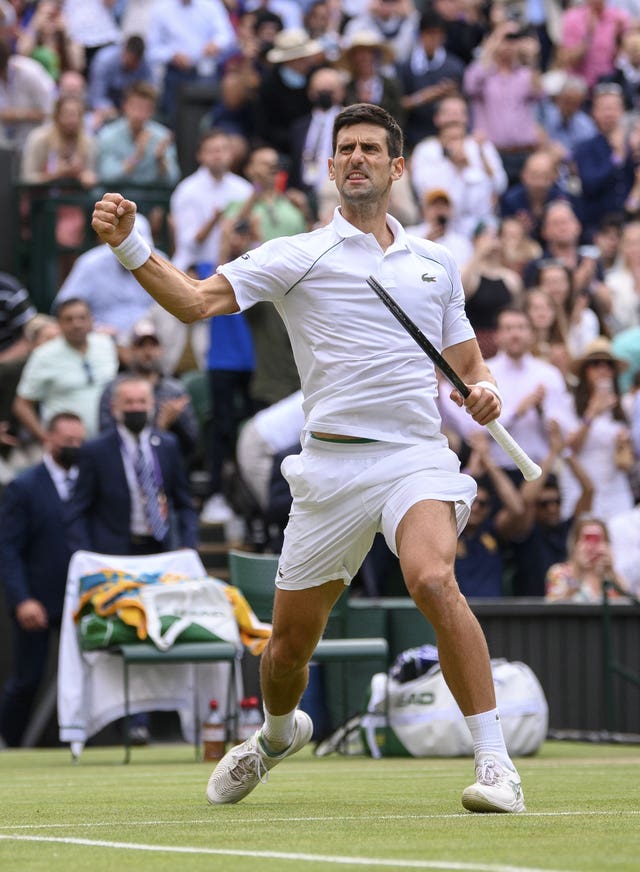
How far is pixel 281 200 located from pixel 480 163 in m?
2.28

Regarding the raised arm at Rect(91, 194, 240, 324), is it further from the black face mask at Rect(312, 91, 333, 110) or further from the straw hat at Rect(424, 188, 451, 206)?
the black face mask at Rect(312, 91, 333, 110)

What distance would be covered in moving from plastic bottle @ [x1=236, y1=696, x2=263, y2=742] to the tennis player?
5073 mm

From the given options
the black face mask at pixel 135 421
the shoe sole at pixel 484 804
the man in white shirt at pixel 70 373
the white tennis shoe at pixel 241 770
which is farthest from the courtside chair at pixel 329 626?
the shoe sole at pixel 484 804

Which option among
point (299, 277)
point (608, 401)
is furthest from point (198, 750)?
point (299, 277)

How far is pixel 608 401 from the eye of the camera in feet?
50.4

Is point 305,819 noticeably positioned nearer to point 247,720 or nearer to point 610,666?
point 247,720

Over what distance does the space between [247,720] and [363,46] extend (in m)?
8.17

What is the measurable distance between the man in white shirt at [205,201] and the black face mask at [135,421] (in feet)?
12.5

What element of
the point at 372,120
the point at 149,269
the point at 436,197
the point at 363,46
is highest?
the point at 363,46

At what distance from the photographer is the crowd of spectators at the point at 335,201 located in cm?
1521

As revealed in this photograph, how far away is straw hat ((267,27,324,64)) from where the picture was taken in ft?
62.4

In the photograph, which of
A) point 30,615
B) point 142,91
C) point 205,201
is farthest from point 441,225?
point 30,615

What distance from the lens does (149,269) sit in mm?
6863

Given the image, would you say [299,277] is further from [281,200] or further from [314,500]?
[281,200]
